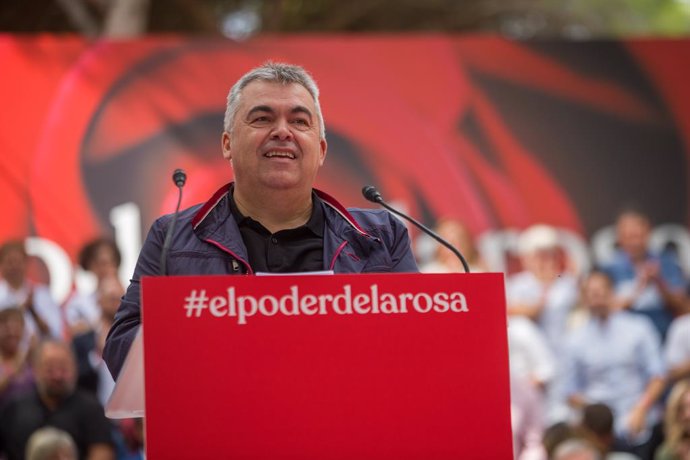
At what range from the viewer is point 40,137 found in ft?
28.0

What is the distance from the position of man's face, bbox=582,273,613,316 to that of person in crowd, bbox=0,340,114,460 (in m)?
3.40

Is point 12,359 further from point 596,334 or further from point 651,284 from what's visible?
point 651,284

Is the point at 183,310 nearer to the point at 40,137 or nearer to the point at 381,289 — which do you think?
the point at 381,289

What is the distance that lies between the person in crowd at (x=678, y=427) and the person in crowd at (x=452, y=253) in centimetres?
166

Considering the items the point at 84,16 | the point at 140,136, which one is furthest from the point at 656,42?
the point at 84,16

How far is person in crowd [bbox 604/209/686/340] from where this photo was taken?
28.4ft

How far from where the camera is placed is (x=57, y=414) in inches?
279

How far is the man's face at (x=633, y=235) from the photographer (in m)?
8.82

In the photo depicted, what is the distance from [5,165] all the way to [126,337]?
5.93m

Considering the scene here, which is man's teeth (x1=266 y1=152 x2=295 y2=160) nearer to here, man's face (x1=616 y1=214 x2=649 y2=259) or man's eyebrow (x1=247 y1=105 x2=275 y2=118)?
man's eyebrow (x1=247 y1=105 x2=275 y2=118)

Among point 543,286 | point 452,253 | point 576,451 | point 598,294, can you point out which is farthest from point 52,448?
point 598,294

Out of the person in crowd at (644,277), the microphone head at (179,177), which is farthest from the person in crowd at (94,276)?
the microphone head at (179,177)

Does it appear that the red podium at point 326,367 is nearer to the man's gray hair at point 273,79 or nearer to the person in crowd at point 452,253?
the man's gray hair at point 273,79

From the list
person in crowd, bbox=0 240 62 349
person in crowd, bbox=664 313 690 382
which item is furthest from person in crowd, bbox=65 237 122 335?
person in crowd, bbox=664 313 690 382
